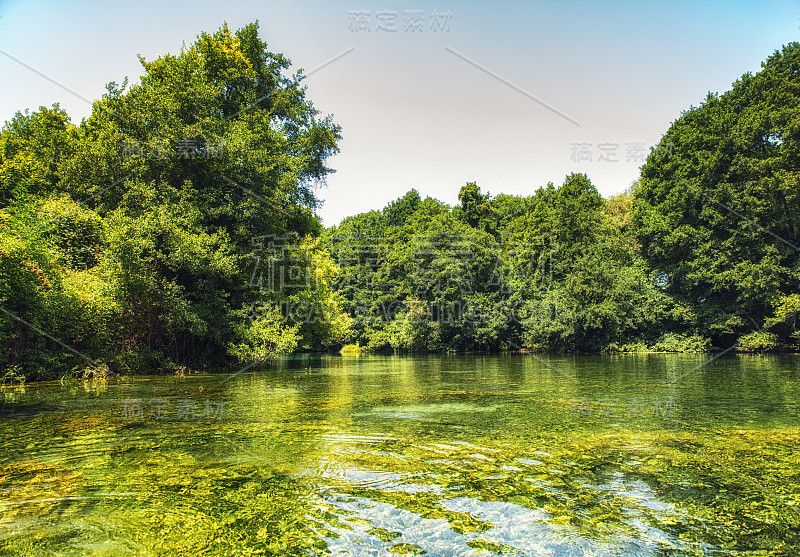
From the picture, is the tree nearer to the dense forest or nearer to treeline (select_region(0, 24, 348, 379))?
the dense forest

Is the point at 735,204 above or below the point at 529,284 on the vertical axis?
above

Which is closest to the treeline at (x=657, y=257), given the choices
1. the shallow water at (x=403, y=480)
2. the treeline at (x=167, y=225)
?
the treeline at (x=167, y=225)

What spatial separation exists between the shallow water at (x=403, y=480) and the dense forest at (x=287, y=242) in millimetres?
8175

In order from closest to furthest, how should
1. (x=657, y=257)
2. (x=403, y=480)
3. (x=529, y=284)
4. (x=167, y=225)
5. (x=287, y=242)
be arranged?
(x=403, y=480), (x=167, y=225), (x=287, y=242), (x=657, y=257), (x=529, y=284)

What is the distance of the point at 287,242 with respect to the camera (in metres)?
25.4

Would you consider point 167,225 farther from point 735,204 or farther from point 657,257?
point 657,257

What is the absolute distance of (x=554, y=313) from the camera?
4353 centimetres

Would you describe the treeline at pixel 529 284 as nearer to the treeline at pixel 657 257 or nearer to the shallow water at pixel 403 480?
the treeline at pixel 657 257

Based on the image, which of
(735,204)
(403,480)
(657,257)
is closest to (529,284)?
(657,257)

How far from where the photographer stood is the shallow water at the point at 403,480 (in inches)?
140

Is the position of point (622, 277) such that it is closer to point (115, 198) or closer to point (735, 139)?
point (735, 139)

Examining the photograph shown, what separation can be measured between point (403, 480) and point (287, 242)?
2145 cm

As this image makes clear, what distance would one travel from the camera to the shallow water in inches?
140

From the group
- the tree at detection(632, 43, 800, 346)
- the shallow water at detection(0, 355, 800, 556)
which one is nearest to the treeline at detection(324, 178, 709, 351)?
the tree at detection(632, 43, 800, 346)
